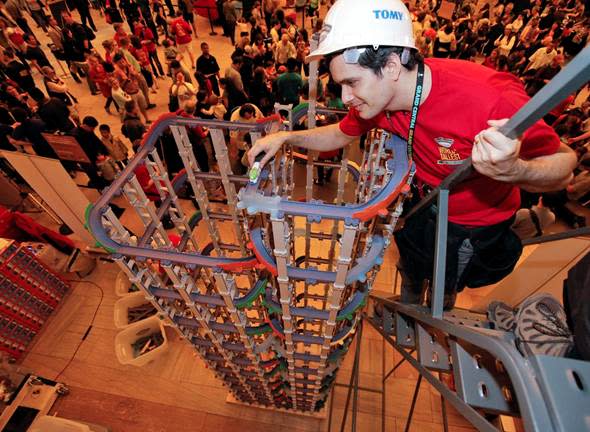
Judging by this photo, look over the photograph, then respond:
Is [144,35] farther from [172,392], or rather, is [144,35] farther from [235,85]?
[172,392]

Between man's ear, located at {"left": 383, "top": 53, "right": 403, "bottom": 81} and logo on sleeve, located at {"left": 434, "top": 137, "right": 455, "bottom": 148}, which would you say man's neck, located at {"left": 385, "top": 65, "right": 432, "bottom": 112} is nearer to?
man's ear, located at {"left": 383, "top": 53, "right": 403, "bottom": 81}

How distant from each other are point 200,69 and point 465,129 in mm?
9098

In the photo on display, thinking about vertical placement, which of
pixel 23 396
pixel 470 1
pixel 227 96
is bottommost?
pixel 23 396

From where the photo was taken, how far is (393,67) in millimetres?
1819

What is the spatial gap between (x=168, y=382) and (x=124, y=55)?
882 centimetres

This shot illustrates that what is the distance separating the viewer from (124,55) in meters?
9.23

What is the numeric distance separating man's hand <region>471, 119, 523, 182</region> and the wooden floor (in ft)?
15.8

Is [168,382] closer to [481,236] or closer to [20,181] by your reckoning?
[481,236]

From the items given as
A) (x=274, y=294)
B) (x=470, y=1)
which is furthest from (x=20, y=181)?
(x=470, y=1)

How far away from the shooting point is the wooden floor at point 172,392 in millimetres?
4922

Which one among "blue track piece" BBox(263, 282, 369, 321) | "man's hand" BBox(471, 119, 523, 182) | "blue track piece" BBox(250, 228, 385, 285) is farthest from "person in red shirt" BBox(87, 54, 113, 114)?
"man's hand" BBox(471, 119, 523, 182)

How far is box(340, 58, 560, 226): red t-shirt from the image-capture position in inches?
69.4

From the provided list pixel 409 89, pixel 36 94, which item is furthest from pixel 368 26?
pixel 36 94

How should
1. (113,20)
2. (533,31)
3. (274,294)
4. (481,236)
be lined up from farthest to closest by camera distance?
(113,20) < (533,31) < (274,294) < (481,236)
